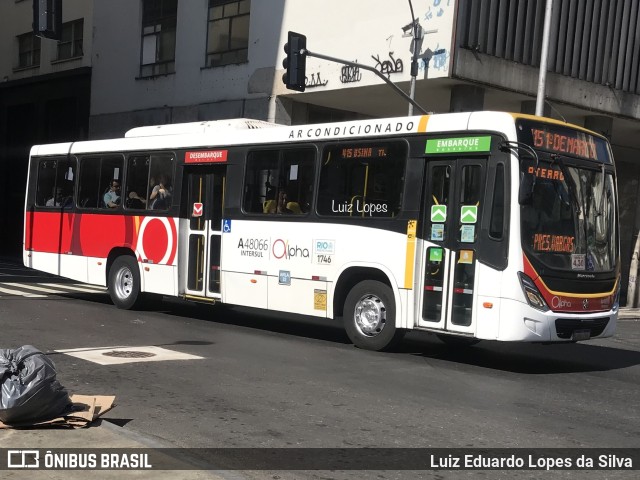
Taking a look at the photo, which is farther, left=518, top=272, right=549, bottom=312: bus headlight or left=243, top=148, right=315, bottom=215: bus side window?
left=243, top=148, right=315, bottom=215: bus side window

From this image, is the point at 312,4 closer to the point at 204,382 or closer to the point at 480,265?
the point at 480,265

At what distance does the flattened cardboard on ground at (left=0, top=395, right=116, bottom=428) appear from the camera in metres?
6.27

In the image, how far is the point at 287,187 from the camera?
13.1 meters

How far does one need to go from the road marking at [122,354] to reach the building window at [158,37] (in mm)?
20808

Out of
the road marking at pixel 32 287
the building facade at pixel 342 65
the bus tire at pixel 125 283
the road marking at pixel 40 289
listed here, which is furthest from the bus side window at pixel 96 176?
the building facade at pixel 342 65

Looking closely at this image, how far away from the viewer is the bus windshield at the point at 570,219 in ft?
34.4

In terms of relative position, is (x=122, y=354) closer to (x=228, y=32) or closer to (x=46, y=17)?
(x=46, y=17)

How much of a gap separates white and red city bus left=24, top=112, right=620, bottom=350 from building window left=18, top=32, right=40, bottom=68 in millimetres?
23789

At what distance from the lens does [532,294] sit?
10.3 metres

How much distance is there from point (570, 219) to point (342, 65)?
14.2 meters

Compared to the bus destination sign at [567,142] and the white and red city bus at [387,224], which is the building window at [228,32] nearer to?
the white and red city bus at [387,224]

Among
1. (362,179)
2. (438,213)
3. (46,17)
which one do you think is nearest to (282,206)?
(362,179)

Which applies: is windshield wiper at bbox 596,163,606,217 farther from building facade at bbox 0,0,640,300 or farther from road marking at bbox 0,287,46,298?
road marking at bbox 0,287,46,298

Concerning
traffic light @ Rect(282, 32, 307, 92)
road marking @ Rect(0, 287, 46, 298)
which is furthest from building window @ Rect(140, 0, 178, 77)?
road marking @ Rect(0, 287, 46, 298)
